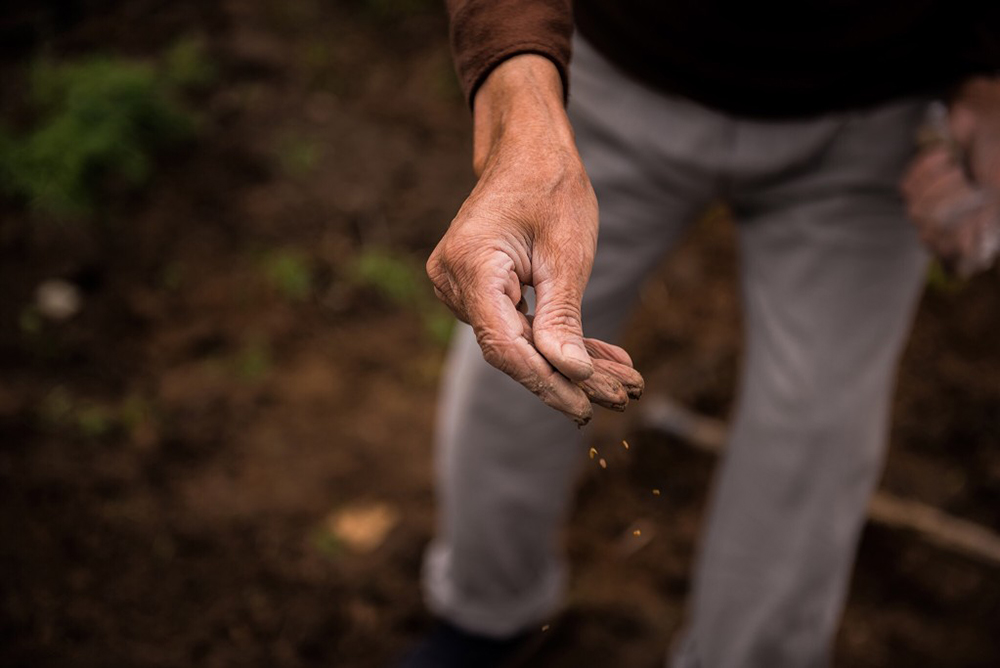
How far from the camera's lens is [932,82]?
1544mm

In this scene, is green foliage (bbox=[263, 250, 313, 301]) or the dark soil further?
green foliage (bbox=[263, 250, 313, 301])

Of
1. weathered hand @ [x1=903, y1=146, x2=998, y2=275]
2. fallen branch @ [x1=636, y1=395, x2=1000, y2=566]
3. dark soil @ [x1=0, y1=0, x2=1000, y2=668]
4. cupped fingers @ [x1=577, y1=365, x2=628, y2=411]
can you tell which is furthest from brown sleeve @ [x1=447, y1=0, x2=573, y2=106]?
fallen branch @ [x1=636, y1=395, x2=1000, y2=566]

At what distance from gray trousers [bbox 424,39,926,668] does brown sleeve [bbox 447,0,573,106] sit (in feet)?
1.33

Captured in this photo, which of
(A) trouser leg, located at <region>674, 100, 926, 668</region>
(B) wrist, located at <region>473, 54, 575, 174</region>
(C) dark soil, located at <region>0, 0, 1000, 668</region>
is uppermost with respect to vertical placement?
(B) wrist, located at <region>473, 54, 575, 174</region>

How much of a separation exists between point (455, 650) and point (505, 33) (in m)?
1.46

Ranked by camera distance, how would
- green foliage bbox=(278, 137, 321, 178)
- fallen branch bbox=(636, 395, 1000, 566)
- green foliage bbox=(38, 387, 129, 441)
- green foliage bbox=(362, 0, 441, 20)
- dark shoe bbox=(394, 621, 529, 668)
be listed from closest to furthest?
1. dark shoe bbox=(394, 621, 529, 668)
2. fallen branch bbox=(636, 395, 1000, 566)
3. green foliage bbox=(38, 387, 129, 441)
4. green foliage bbox=(278, 137, 321, 178)
5. green foliage bbox=(362, 0, 441, 20)

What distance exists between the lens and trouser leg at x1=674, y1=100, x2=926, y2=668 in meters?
1.57

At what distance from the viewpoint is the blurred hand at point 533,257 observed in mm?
903

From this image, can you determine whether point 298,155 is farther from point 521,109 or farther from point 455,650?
point 521,109

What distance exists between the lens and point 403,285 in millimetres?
3092

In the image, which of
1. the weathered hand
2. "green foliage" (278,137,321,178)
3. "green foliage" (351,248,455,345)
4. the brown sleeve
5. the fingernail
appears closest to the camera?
the fingernail

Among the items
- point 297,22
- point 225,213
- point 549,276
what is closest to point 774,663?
point 549,276

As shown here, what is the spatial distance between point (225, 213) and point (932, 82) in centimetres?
242

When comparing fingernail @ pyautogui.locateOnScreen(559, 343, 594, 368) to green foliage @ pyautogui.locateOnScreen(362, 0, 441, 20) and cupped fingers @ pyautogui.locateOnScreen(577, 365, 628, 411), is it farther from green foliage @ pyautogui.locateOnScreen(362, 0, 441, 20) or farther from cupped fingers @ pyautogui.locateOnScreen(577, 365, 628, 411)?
green foliage @ pyautogui.locateOnScreen(362, 0, 441, 20)
